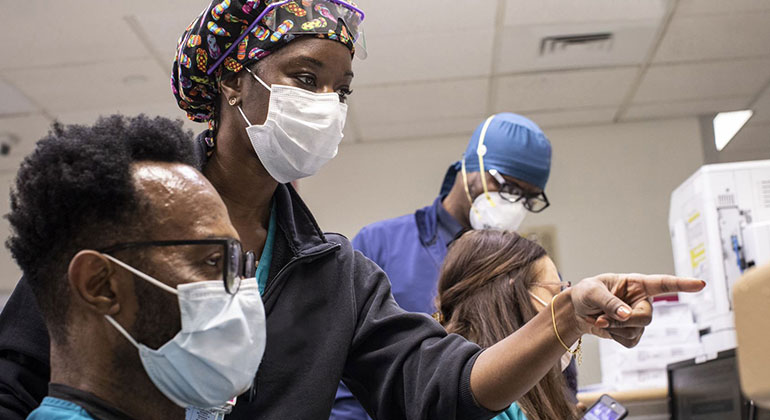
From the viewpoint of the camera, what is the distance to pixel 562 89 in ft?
15.2

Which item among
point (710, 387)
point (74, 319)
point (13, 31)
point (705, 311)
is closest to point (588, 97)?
point (705, 311)

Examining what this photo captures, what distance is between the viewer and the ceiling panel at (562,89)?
→ 446 centimetres

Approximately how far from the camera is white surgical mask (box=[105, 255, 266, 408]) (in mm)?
1028

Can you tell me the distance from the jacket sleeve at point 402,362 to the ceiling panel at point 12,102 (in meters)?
3.53

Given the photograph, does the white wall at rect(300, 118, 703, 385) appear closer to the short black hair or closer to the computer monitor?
the computer monitor

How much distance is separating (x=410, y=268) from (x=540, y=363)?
3.89 feet

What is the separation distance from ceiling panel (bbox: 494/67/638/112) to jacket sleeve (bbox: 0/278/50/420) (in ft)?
11.8

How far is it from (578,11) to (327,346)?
2.89m

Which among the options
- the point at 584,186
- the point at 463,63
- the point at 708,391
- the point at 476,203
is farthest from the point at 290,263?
the point at 584,186

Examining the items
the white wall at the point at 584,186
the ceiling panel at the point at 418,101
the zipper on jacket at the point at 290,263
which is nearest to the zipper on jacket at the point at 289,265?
the zipper on jacket at the point at 290,263

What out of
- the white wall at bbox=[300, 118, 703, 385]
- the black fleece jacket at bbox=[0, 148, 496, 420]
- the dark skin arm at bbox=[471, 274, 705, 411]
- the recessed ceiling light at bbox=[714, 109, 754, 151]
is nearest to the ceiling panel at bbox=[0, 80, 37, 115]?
the white wall at bbox=[300, 118, 703, 385]

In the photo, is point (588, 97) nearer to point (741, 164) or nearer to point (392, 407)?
point (741, 164)

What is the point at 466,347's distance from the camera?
4.15 feet

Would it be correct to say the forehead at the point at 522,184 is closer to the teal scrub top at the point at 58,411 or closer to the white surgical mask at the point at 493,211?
the white surgical mask at the point at 493,211
